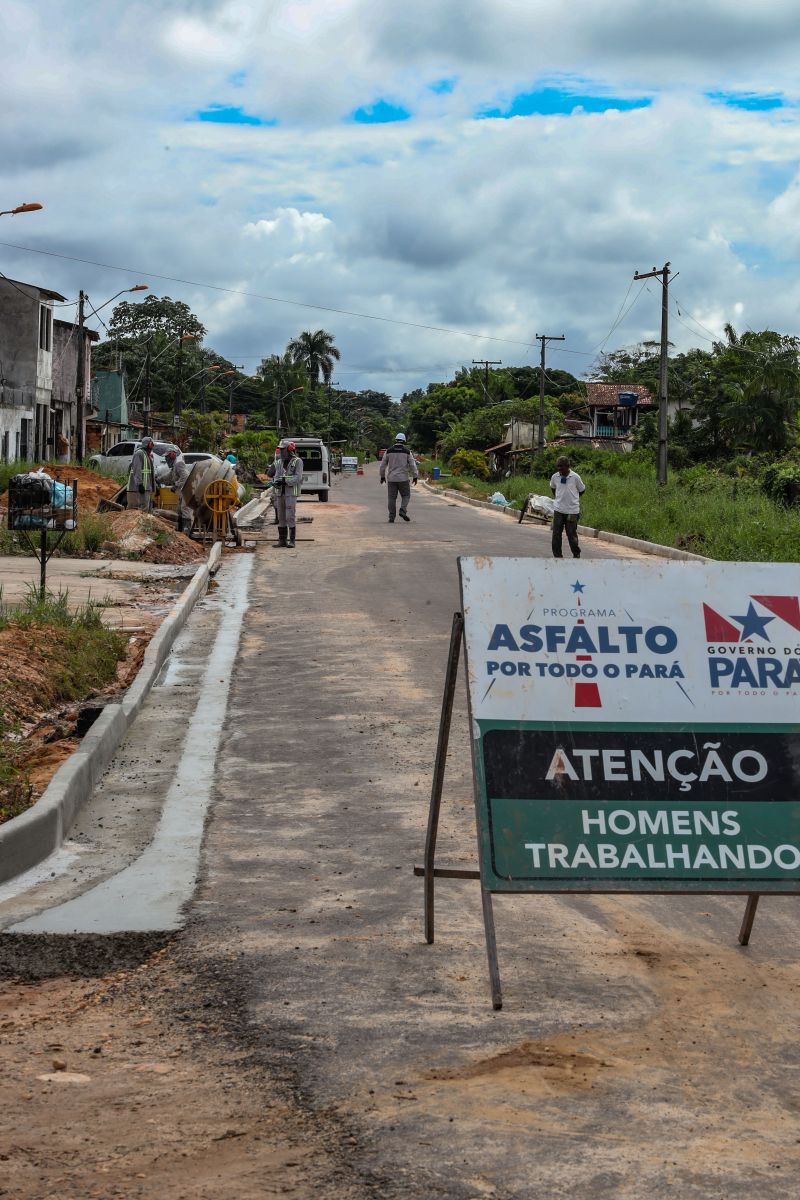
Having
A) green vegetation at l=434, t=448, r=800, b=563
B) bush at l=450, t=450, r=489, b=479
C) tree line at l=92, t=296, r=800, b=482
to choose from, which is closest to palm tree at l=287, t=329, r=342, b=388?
tree line at l=92, t=296, r=800, b=482

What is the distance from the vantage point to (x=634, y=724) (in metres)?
5.37

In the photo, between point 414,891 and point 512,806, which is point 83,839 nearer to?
point 414,891

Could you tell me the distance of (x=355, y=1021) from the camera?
4715 mm

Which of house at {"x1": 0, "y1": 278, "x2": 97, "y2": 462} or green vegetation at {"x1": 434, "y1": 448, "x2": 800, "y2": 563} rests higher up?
house at {"x1": 0, "y1": 278, "x2": 97, "y2": 462}

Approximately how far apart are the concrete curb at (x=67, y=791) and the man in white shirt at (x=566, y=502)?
1046 cm

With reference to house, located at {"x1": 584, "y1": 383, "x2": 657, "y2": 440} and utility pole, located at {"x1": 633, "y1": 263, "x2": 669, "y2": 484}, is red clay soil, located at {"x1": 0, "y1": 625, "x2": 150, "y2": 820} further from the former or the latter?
house, located at {"x1": 584, "y1": 383, "x2": 657, "y2": 440}

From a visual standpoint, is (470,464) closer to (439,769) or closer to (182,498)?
(182,498)

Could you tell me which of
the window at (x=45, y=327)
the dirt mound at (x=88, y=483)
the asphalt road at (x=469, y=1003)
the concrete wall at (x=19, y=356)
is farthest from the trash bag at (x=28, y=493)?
the window at (x=45, y=327)

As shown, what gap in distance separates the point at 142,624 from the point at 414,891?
9184 mm

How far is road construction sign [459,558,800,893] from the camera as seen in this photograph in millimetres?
5180

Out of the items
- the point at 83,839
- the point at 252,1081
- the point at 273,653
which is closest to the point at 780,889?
the point at 252,1081

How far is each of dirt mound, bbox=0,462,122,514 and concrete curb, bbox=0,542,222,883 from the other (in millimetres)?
22182

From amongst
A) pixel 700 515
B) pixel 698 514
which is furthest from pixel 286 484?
pixel 698 514

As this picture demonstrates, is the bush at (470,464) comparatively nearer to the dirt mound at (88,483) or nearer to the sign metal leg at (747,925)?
the dirt mound at (88,483)
